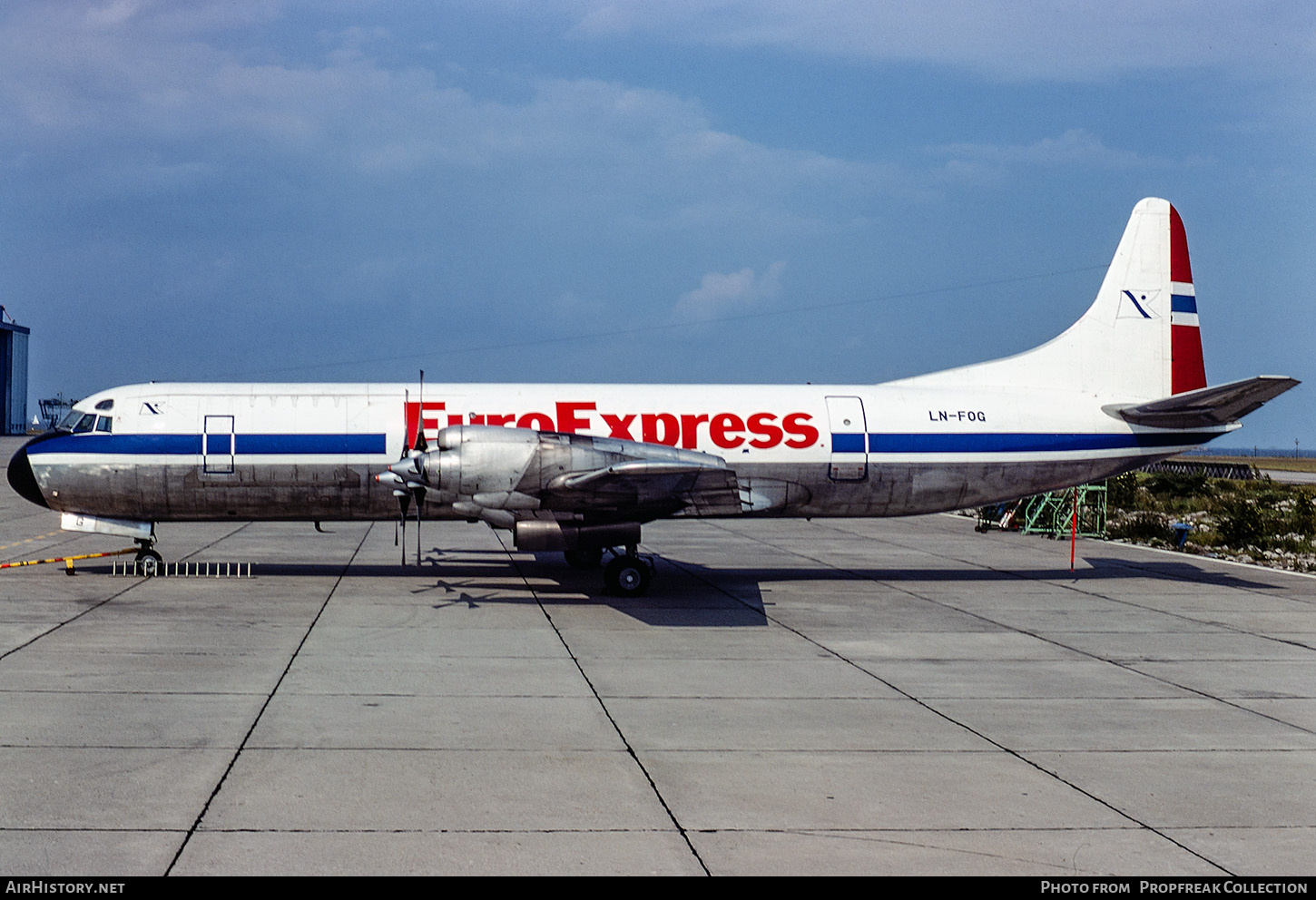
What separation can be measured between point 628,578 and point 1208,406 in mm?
11767

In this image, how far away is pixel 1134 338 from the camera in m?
22.8

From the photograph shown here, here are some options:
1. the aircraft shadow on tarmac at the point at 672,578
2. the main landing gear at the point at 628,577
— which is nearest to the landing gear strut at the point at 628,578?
the main landing gear at the point at 628,577

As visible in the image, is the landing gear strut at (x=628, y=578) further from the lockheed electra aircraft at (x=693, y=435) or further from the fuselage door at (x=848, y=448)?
the fuselage door at (x=848, y=448)

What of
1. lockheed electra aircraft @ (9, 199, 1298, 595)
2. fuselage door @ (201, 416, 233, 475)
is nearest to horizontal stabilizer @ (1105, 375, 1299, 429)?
lockheed electra aircraft @ (9, 199, 1298, 595)

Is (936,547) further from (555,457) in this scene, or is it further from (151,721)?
(151,721)

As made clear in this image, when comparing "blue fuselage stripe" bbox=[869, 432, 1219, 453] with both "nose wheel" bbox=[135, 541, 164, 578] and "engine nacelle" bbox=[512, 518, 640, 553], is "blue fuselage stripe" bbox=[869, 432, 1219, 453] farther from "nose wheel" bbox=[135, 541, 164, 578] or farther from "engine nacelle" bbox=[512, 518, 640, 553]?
"nose wheel" bbox=[135, 541, 164, 578]

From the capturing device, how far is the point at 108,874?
261 inches

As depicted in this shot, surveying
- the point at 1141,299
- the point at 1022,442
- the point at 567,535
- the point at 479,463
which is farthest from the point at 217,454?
the point at 1141,299

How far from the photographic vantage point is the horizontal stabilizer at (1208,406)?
787 inches

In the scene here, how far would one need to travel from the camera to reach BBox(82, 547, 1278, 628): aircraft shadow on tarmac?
18.0m

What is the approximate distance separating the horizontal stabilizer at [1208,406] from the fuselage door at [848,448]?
5179mm

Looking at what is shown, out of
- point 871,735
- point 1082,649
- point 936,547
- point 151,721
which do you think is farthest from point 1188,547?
point 151,721

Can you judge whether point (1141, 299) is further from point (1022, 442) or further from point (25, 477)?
point (25, 477)

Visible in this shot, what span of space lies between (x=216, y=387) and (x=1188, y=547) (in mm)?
23922
